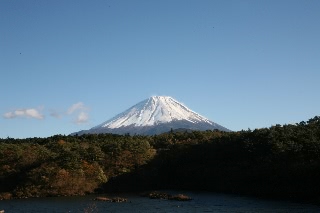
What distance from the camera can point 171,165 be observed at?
52.1m

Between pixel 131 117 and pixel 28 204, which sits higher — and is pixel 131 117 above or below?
above

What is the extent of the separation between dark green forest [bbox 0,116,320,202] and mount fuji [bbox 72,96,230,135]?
12347cm

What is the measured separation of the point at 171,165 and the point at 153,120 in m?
143

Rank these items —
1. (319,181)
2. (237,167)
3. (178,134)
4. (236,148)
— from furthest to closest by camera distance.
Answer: (178,134), (236,148), (237,167), (319,181)

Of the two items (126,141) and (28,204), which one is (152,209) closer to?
(28,204)

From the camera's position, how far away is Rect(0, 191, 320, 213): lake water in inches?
1254

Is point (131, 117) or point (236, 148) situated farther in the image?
point (131, 117)

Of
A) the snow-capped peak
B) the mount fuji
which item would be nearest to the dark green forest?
the mount fuji

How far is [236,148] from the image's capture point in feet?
160

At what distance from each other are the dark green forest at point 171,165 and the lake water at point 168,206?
12.7 ft

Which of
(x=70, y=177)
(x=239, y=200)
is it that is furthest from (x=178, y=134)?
(x=239, y=200)

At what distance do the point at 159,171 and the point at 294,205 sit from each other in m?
21.7

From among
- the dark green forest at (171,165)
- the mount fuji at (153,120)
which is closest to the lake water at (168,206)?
the dark green forest at (171,165)

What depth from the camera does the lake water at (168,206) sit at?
105 feet
